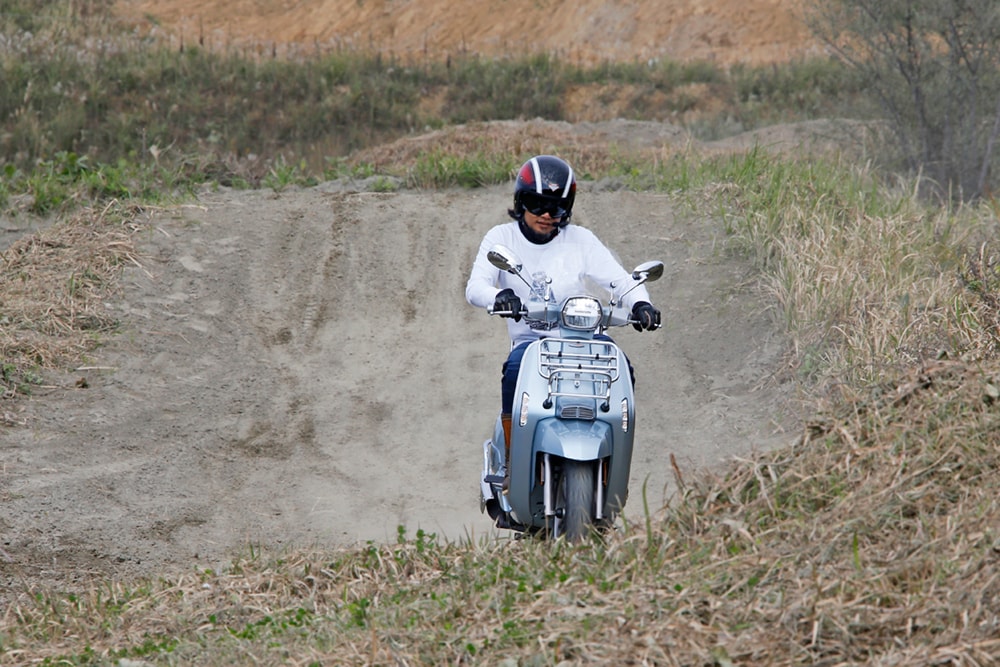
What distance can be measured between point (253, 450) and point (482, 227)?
4327 millimetres

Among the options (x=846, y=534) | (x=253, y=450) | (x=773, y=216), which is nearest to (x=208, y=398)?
(x=253, y=450)

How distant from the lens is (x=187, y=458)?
301 inches

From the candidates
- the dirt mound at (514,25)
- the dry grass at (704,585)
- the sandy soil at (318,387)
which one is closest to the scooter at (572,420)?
the dry grass at (704,585)

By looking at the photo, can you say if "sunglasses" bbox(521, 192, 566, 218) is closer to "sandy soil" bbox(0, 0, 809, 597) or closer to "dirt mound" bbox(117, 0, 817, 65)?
"sandy soil" bbox(0, 0, 809, 597)

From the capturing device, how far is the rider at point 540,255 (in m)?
5.71

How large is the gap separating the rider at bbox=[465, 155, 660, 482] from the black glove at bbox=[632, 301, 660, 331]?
0.06 meters

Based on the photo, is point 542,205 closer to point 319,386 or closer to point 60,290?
point 319,386

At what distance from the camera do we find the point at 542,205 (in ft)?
19.2

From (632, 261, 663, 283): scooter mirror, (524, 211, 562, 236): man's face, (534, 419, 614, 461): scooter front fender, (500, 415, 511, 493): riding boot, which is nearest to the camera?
(534, 419, 614, 461): scooter front fender

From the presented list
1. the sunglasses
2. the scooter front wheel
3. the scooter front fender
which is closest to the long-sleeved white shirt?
the sunglasses

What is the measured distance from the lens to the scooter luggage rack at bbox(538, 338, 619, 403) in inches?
205

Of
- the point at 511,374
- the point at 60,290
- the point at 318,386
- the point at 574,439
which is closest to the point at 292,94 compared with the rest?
the point at 60,290

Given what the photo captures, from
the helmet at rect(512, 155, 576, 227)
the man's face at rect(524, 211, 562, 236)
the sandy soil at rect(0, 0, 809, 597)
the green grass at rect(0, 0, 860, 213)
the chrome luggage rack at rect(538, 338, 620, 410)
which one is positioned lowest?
the sandy soil at rect(0, 0, 809, 597)

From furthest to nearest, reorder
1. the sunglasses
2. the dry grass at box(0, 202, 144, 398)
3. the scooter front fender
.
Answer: the dry grass at box(0, 202, 144, 398), the sunglasses, the scooter front fender
